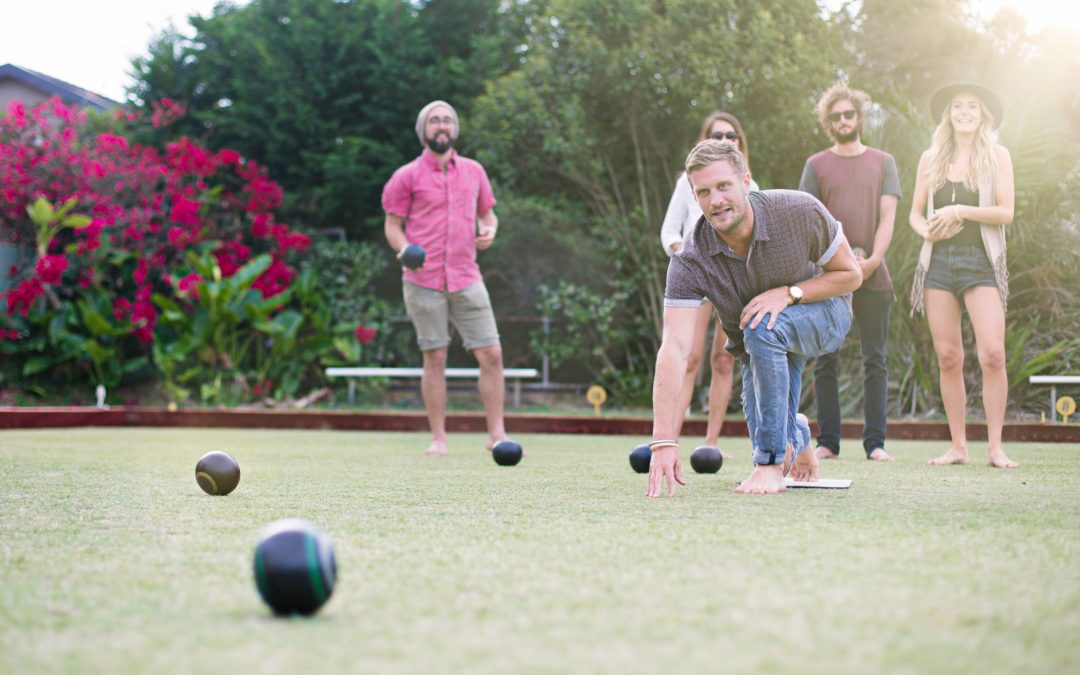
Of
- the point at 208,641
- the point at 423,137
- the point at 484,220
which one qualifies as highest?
the point at 423,137

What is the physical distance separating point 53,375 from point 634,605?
9.57 m

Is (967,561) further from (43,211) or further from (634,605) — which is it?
(43,211)

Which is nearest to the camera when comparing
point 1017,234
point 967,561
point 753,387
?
point 967,561

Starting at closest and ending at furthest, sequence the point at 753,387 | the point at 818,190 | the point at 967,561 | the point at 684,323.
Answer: the point at 967,561 → the point at 684,323 → the point at 753,387 → the point at 818,190

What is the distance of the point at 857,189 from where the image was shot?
4.72 meters

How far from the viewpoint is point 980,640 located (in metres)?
1.40

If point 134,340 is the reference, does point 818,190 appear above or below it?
above

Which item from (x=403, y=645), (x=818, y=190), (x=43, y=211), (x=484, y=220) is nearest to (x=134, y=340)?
(x=43, y=211)

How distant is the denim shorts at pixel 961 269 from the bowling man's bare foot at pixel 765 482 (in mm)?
1635

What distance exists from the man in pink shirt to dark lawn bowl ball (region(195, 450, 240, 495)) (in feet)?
6.84

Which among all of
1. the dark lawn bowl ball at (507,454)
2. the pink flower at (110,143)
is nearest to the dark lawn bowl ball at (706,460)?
the dark lawn bowl ball at (507,454)

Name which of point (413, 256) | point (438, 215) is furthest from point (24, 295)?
point (413, 256)

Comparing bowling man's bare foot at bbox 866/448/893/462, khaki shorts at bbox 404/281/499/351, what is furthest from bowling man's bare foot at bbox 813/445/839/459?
khaki shorts at bbox 404/281/499/351

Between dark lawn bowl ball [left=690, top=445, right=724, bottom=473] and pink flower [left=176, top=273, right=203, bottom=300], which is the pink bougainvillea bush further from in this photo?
dark lawn bowl ball [left=690, top=445, right=724, bottom=473]
